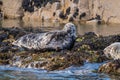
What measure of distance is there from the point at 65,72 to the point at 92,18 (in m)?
33.7

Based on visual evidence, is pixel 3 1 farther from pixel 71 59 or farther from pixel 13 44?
pixel 71 59

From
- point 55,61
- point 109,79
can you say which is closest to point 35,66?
point 55,61

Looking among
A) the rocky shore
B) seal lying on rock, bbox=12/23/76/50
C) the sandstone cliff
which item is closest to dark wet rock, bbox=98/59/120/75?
the rocky shore

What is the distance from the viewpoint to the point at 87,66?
15.5m

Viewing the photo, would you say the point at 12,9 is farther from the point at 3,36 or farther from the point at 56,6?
the point at 3,36

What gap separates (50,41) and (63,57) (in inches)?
66.5

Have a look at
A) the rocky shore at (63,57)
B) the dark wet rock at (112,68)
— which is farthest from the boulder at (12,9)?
the dark wet rock at (112,68)

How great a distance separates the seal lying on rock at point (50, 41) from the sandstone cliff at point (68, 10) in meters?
28.0

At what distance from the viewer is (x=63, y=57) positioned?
53.3ft

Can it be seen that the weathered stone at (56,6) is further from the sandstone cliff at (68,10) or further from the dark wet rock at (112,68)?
the dark wet rock at (112,68)

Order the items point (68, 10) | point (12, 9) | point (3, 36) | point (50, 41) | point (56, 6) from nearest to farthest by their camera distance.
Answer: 1. point (50, 41)
2. point (3, 36)
3. point (68, 10)
4. point (56, 6)
5. point (12, 9)

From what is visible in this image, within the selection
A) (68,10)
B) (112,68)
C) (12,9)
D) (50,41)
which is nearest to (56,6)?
(68,10)

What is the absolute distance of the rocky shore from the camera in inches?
608

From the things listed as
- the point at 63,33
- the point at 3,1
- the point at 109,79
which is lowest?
the point at 109,79
